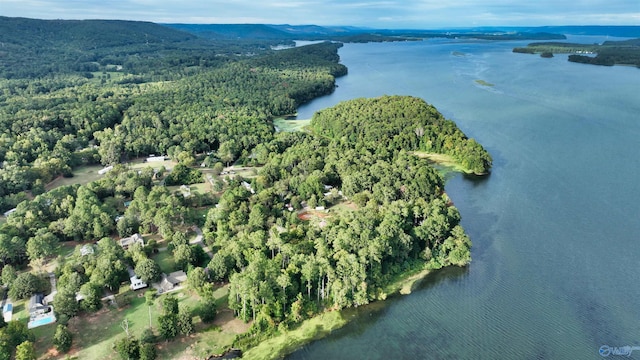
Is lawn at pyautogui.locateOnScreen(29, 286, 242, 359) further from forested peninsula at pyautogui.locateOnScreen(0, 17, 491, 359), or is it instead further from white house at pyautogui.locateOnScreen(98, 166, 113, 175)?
white house at pyautogui.locateOnScreen(98, 166, 113, 175)

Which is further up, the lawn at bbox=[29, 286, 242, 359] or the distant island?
the distant island

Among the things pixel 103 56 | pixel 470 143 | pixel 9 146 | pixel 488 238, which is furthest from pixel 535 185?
pixel 103 56

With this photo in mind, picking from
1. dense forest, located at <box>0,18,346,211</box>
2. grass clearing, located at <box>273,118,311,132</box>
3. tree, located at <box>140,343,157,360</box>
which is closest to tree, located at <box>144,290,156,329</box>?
tree, located at <box>140,343,157,360</box>

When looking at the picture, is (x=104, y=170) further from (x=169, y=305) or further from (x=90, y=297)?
(x=169, y=305)

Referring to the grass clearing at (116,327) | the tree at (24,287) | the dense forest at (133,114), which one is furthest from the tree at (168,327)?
the dense forest at (133,114)

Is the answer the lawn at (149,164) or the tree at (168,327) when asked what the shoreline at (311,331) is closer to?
the tree at (168,327)

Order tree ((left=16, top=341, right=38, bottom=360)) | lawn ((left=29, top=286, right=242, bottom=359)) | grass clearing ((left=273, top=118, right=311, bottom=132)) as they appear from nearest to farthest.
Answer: tree ((left=16, top=341, right=38, bottom=360)) < lawn ((left=29, top=286, right=242, bottom=359)) < grass clearing ((left=273, top=118, right=311, bottom=132))

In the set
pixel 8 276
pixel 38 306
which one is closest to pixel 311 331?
pixel 38 306
